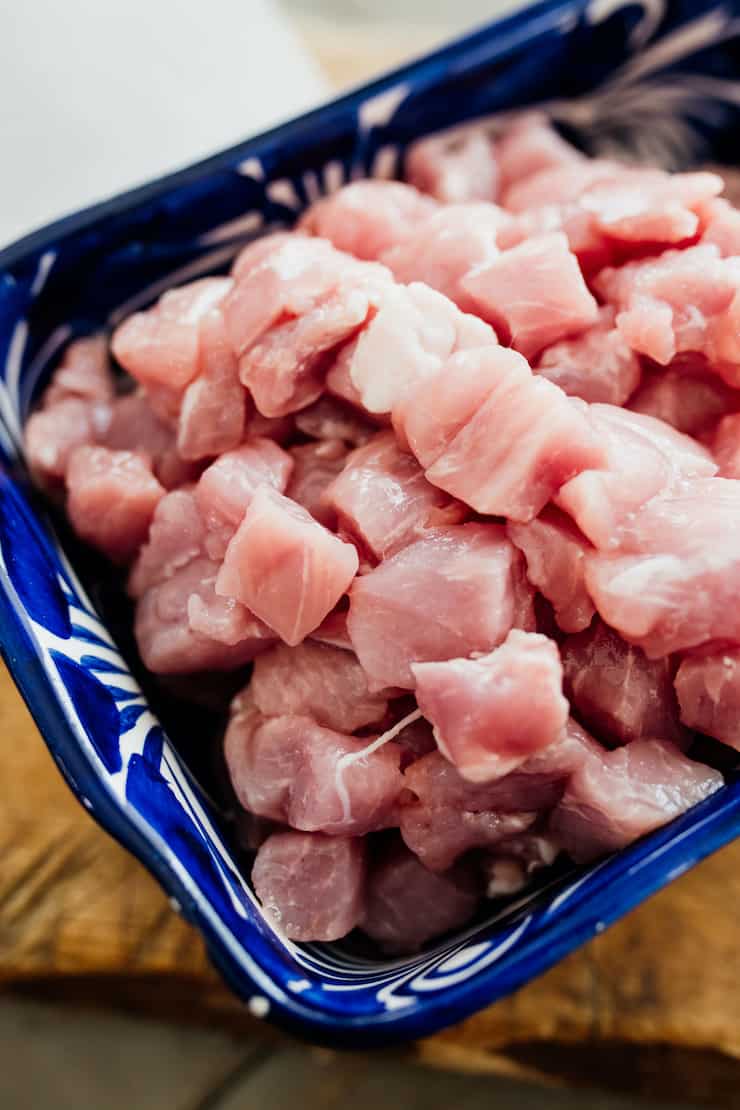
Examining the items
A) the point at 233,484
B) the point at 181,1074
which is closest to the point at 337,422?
the point at 233,484

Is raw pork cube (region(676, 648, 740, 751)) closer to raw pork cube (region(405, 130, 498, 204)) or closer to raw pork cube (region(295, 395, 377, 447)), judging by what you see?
raw pork cube (region(295, 395, 377, 447))

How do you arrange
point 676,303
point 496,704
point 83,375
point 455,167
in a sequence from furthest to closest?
point 455,167 → point 83,375 → point 676,303 → point 496,704

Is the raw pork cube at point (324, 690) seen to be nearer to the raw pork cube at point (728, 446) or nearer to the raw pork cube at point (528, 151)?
the raw pork cube at point (728, 446)

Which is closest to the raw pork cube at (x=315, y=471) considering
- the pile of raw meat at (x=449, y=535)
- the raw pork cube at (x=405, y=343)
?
the pile of raw meat at (x=449, y=535)

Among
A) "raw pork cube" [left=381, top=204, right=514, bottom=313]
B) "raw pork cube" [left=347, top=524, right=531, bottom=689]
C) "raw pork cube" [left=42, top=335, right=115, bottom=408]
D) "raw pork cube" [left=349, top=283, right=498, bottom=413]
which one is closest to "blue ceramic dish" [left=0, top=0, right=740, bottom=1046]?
"raw pork cube" [left=42, top=335, right=115, bottom=408]

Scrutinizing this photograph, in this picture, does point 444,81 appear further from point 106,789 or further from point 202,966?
point 202,966

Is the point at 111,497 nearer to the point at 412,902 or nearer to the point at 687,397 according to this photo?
the point at 412,902

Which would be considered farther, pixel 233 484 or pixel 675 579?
pixel 233 484
